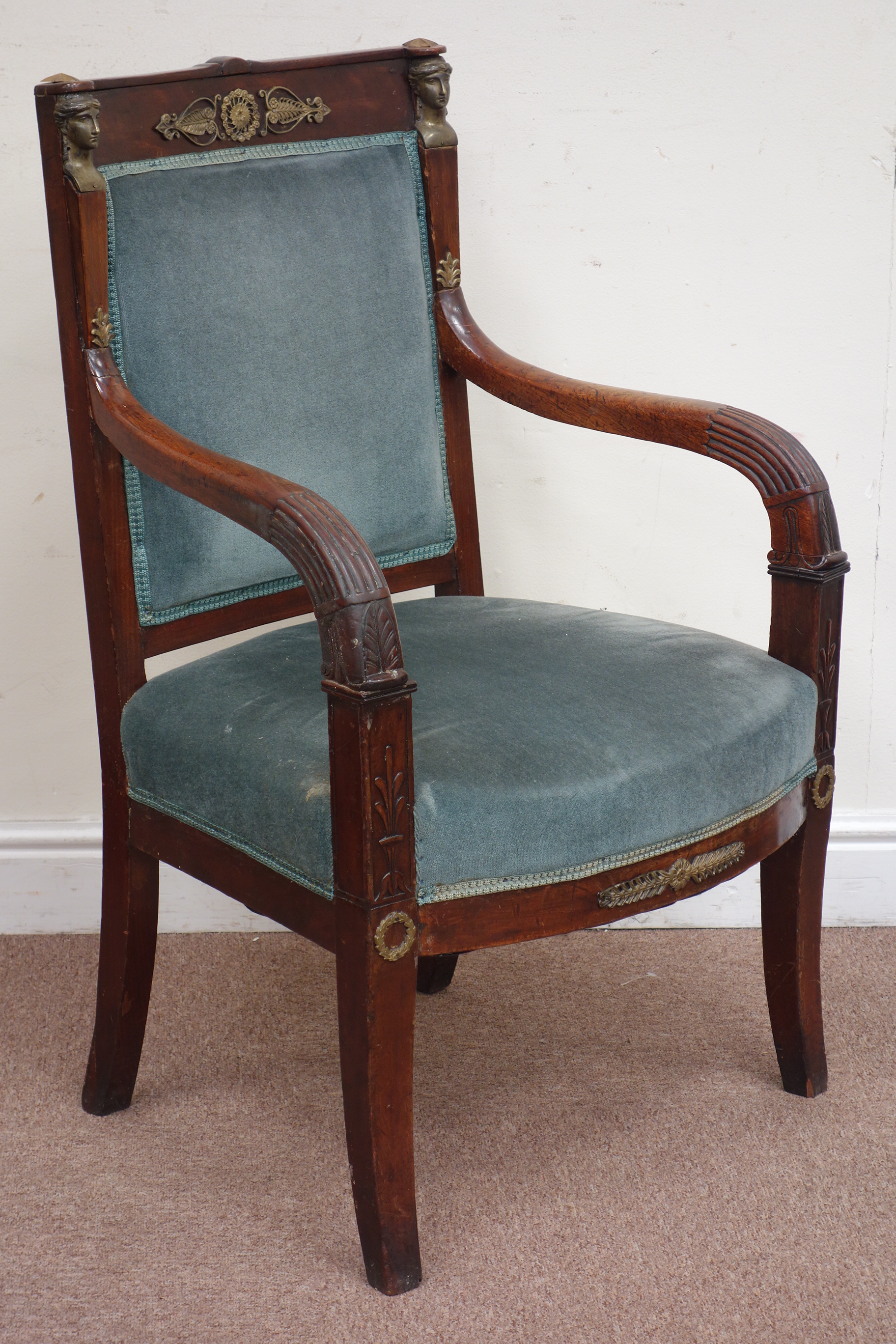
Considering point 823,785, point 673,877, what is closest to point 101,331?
point 673,877

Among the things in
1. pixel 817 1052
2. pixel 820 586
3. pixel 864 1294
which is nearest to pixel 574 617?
pixel 820 586

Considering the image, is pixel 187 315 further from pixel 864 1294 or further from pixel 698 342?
pixel 864 1294

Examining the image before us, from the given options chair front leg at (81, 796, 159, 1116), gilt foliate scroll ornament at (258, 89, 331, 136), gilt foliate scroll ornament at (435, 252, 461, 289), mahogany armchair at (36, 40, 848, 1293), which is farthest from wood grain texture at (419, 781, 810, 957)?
gilt foliate scroll ornament at (258, 89, 331, 136)

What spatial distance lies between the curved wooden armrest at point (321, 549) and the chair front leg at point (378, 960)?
0.03 metres

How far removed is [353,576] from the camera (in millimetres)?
1073

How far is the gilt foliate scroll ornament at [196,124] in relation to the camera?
4.46 ft

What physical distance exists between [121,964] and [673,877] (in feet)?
2.08

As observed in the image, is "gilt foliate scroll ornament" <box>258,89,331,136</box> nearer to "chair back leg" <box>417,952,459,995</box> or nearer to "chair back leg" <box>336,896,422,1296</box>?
"chair back leg" <box>336,896,422,1296</box>

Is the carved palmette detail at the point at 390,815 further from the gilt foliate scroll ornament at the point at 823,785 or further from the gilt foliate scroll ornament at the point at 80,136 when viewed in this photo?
the gilt foliate scroll ornament at the point at 80,136

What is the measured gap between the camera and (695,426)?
143 cm

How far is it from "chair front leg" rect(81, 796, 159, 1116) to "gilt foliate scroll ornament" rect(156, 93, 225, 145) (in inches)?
26.5

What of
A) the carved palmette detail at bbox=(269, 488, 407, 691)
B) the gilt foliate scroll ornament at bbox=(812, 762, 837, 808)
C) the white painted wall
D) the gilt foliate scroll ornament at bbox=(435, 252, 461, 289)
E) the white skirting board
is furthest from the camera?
the white skirting board

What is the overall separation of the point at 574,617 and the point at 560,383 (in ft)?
0.90

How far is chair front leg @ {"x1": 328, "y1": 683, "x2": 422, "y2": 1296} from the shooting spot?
1080 millimetres
